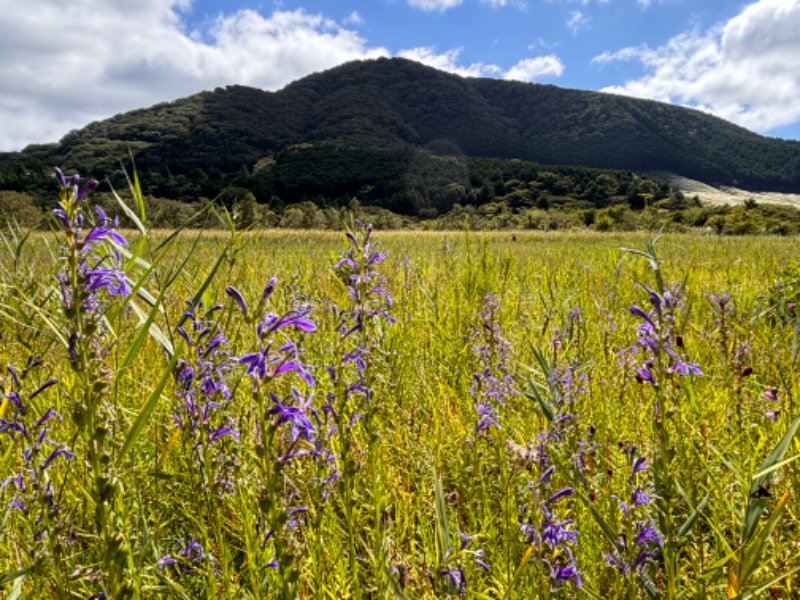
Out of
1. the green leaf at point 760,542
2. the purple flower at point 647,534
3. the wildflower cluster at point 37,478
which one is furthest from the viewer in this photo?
the purple flower at point 647,534

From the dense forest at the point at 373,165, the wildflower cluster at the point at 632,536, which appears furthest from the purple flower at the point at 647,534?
the dense forest at the point at 373,165

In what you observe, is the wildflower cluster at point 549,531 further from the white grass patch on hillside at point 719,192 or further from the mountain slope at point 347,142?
the white grass patch on hillside at point 719,192

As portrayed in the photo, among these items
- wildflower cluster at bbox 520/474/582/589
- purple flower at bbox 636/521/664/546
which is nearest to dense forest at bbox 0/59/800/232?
purple flower at bbox 636/521/664/546

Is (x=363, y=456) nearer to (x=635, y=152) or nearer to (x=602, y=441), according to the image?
(x=602, y=441)

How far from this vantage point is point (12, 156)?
134875 millimetres

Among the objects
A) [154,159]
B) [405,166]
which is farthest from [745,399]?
[154,159]

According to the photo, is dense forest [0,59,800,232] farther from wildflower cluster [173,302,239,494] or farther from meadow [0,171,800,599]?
wildflower cluster [173,302,239,494]

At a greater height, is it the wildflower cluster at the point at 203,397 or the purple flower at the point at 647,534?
the wildflower cluster at the point at 203,397

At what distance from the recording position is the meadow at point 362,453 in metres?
1.03

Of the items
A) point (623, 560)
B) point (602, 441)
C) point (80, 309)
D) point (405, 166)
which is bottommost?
point (602, 441)

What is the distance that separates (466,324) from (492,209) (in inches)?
3655

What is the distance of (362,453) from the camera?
85.4 inches

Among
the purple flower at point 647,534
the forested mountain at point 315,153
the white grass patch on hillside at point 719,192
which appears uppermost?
the forested mountain at point 315,153

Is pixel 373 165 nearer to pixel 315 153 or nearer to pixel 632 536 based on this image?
pixel 315 153
